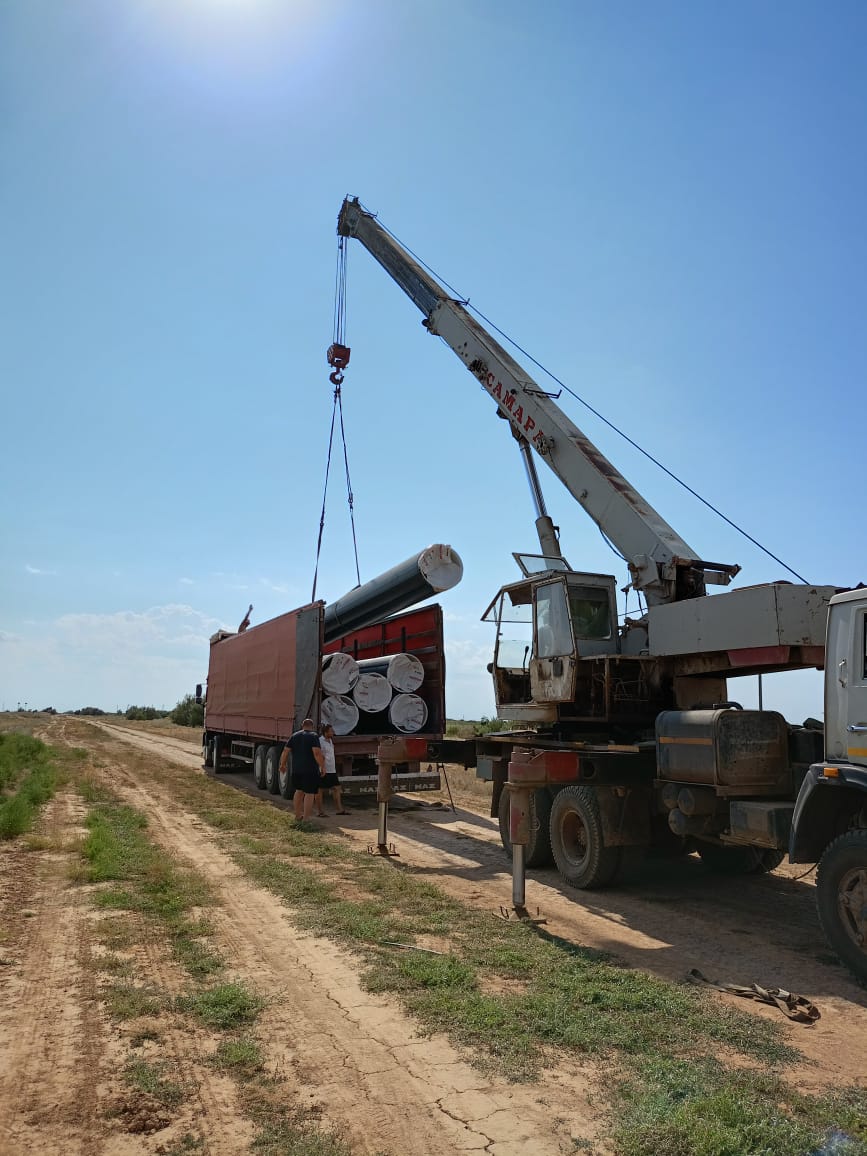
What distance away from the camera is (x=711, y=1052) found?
428 cm

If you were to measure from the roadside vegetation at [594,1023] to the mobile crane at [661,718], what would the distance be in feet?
4.03

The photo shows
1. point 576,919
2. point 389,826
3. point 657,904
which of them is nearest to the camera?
point 576,919

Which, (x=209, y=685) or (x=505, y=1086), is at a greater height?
(x=209, y=685)

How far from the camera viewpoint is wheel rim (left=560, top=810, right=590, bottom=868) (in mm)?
8604

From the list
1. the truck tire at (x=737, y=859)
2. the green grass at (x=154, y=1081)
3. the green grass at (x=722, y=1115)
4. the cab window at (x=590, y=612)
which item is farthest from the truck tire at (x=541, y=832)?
the green grass at (x=154, y=1081)

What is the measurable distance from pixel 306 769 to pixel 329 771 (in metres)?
0.91

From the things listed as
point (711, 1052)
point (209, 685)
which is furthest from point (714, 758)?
point (209, 685)

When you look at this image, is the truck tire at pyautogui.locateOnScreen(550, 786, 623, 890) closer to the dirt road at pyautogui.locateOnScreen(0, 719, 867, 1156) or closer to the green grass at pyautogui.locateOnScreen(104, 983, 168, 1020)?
the dirt road at pyautogui.locateOnScreen(0, 719, 867, 1156)

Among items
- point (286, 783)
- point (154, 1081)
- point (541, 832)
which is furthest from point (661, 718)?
point (286, 783)

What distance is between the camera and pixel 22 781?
1714 centimetres

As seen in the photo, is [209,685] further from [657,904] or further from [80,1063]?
[80,1063]

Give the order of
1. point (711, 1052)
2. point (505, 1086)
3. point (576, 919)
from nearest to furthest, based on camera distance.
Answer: point (505, 1086)
point (711, 1052)
point (576, 919)

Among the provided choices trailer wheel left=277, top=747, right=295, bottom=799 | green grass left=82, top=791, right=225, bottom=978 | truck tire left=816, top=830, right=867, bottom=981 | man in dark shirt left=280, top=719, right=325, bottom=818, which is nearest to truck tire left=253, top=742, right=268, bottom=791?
trailer wheel left=277, top=747, right=295, bottom=799

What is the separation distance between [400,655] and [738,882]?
801cm
